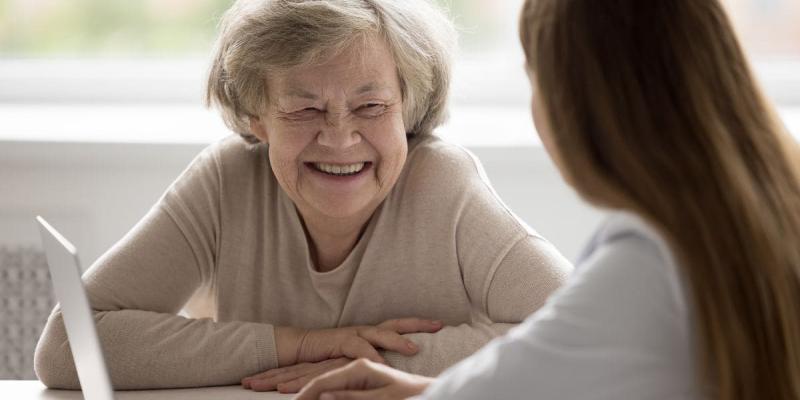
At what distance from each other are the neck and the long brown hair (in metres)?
0.90

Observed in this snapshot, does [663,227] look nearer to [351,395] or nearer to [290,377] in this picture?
[351,395]

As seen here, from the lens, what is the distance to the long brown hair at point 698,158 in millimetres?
989

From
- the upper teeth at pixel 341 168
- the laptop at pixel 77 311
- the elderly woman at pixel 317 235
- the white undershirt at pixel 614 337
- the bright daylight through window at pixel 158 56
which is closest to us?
the white undershirt at pixel 614 337

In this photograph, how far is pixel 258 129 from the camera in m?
1.94

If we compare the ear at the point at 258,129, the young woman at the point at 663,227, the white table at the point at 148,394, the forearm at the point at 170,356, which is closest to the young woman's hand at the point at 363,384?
the young woman at the point at 663,227

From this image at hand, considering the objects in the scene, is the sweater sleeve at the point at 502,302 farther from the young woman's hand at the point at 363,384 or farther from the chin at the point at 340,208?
the young woman's hand at the point at 363,384

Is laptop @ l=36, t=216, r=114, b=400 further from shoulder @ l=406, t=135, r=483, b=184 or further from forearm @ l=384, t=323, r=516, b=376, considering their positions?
shoulder @ l=406, t=135, r=483, b=184

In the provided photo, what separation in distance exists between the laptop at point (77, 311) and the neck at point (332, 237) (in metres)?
0.60

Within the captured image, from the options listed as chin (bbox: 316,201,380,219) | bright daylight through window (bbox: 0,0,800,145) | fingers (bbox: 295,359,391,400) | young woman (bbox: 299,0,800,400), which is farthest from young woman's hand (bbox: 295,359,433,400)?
bright daylight through window (bbox: 0,0,800,145)

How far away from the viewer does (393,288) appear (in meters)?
1.90

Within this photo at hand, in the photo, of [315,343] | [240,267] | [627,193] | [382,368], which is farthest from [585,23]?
[240,267]

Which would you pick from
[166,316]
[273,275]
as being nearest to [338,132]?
[273,275]

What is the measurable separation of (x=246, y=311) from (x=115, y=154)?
105 cm

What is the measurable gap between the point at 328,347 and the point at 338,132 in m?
0.34
